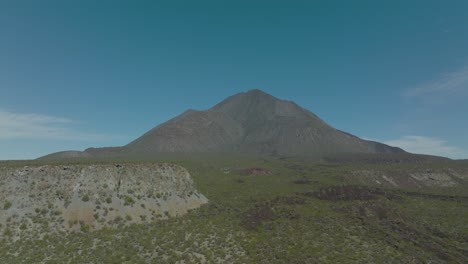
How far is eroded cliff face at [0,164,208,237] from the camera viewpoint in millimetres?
33594

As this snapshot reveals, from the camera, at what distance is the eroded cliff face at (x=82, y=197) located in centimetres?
3359

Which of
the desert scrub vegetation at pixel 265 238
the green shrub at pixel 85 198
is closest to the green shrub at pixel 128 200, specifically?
the desert scrub vegetation at pixel 265 238

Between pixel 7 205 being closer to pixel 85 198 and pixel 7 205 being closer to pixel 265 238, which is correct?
pixel 85 198

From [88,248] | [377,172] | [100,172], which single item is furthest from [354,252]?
[377,172]

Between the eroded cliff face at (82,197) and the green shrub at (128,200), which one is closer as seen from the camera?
the eroded cliff face at (82,197)

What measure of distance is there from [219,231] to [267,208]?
49.5 feet

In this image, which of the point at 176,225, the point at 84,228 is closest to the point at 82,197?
the point at 84,228

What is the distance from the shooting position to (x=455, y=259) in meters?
31.0

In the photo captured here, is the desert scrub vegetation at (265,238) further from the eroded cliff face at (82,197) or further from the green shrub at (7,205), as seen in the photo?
the green shrub at (7,205)

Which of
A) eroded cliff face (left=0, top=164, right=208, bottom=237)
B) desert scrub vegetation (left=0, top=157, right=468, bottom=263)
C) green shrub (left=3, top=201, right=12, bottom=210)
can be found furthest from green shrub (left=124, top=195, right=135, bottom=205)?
green shrub (left=3, top=201, right=12, bottom=210)

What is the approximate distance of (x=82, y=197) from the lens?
1471 inches

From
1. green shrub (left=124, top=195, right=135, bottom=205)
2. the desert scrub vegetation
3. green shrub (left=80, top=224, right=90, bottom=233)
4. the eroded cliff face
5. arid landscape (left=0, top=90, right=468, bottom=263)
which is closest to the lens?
the desert scrub vegetation

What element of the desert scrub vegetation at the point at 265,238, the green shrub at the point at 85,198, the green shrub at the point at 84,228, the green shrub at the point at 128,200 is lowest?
the desert scrub vegetation at the point at 265,238

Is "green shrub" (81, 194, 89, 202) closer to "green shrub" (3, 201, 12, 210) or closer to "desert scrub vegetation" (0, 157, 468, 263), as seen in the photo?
"desert scrub vegetation" (0, 157, 468, 263)
